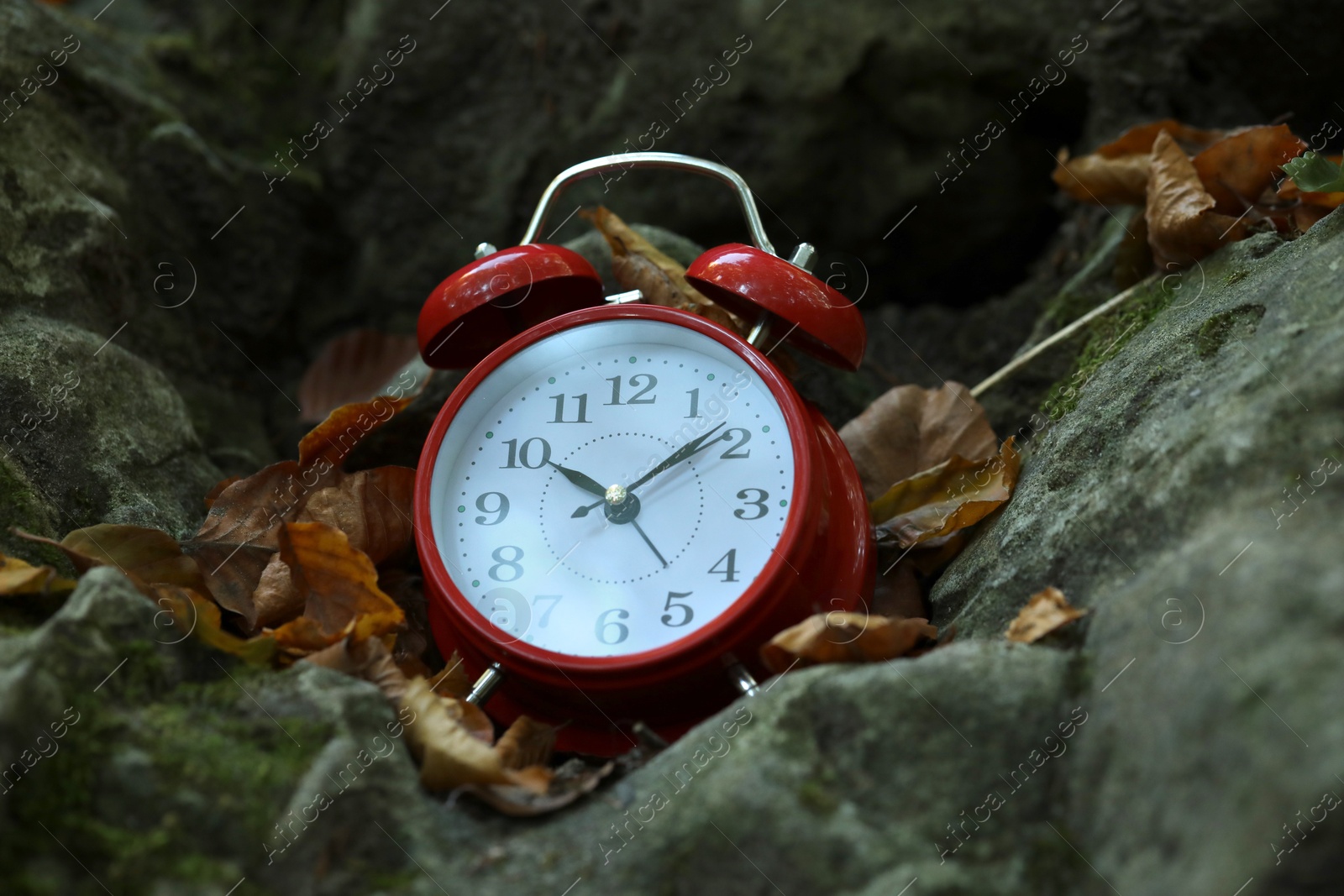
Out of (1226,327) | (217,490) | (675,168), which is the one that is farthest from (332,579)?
(1226,327)

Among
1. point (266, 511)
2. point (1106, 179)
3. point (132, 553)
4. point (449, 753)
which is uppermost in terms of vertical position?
point (132, 553)

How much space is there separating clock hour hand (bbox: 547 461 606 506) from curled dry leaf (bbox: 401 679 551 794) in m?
0.38

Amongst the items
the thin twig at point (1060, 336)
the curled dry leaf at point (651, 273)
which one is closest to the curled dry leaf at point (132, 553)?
the curled dry leaf at point (651, 273)

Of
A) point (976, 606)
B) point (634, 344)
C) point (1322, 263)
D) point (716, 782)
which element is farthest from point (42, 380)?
point (1322, 263)

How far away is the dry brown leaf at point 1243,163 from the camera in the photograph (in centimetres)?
171

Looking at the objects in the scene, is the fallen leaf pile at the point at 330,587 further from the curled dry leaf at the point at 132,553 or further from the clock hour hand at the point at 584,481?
the clock hour hand at the point at 584,481

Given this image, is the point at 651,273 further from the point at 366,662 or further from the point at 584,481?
the point at 366,662

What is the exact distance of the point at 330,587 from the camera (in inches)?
59.8

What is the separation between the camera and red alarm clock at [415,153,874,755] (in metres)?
1.43

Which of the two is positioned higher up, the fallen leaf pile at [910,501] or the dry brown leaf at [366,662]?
the dry brown leaf at [366,662]

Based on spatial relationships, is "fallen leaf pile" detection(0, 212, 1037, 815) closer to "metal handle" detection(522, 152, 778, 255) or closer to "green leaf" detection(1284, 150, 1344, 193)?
"metal handle" detection(522, 152, 778, 255)

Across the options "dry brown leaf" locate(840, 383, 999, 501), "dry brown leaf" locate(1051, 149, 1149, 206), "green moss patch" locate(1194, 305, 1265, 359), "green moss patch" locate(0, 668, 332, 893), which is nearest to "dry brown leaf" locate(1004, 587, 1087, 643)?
"green moss patch" locate(1194, 305, 1265, 359)

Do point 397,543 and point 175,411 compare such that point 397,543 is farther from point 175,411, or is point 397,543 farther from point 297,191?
point 297,191

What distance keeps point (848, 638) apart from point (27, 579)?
0.98 meters
